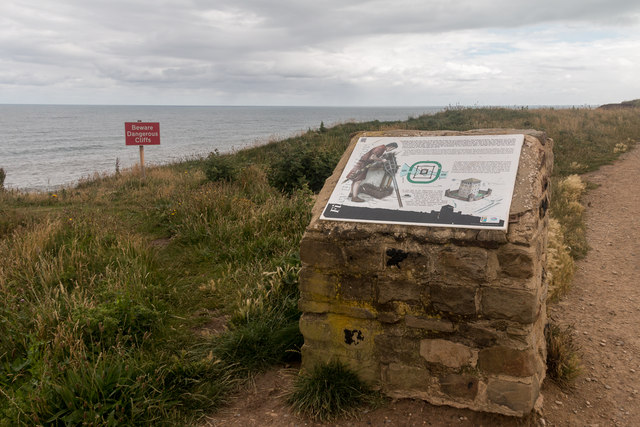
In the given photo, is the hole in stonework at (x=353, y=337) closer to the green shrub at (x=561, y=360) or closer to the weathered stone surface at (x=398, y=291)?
the weathered stone surface at (x=398, y=291)

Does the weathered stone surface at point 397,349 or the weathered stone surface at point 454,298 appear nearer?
the weathered stone surface at point 454,298

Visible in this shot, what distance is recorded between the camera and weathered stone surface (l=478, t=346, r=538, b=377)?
2.87m

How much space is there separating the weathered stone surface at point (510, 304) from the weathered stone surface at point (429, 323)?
0.27 meters

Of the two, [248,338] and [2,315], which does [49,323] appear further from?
[248,338]

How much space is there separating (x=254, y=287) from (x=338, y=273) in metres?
1.88

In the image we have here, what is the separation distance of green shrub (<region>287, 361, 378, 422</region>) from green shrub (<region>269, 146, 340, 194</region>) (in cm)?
627

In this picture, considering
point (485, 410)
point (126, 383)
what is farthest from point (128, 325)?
point (485, 410)

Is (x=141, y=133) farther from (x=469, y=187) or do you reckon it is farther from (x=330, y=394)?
(x=469, y=187)

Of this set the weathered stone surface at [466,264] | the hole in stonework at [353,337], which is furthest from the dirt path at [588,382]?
the weathered stone surface at [466,264]

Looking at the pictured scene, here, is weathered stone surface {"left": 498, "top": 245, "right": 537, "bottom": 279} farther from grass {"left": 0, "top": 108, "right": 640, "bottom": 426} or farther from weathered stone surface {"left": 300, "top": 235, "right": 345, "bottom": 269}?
grass {"left": 0, "top": 108, "right": 640, "bottom": 426}

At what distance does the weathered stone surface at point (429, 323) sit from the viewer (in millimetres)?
3023

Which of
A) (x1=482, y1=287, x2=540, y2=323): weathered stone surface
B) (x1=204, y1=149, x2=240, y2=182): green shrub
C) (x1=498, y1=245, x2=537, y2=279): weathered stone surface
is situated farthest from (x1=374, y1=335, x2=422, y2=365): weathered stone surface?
(x1=204, y1=149, x2=240, y2=182): green shrub

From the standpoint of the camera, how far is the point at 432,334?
3092 millimetres

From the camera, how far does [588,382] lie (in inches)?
141
